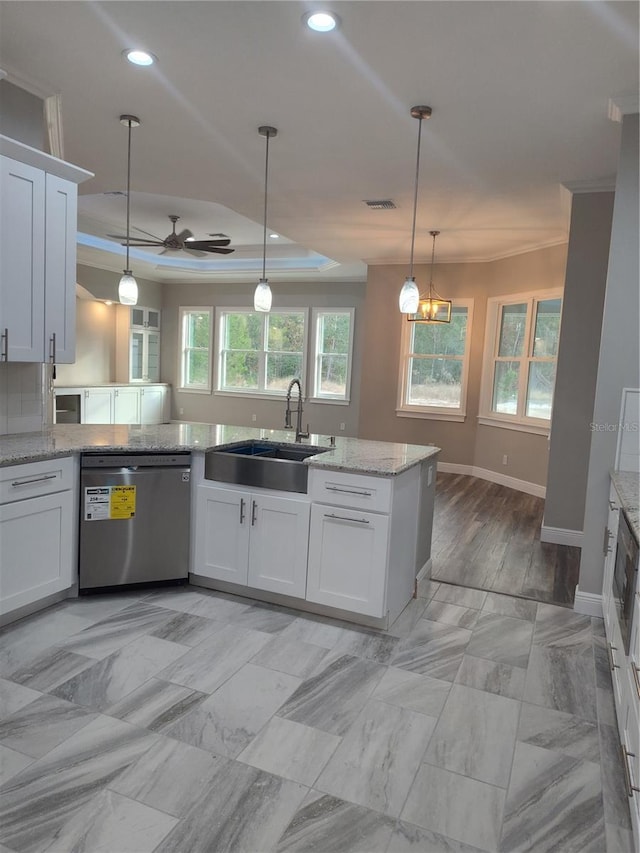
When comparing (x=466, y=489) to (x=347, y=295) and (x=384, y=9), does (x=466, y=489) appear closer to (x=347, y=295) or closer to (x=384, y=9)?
(x=347, y=295)

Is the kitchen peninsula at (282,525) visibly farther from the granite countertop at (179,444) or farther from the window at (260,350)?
the window at (260,350)

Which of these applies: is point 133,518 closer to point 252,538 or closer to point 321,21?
point 252,538

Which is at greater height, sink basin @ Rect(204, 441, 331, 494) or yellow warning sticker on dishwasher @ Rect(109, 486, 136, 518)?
sink basin @ Rect(204, 441, 331, 494)

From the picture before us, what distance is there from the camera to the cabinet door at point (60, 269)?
3229mm

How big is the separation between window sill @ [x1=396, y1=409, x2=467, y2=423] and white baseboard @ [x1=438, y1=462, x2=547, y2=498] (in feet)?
2.02

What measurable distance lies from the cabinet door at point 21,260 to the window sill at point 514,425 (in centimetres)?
530

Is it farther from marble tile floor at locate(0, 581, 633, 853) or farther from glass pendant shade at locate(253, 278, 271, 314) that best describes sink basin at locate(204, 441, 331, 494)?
glass pendant shade at locate(253, 278, 271, 314)

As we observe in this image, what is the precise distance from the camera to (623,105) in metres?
3.04

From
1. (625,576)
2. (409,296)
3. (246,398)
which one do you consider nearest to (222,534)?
(409,296)

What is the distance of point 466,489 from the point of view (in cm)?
685

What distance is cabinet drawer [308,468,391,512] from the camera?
301cm

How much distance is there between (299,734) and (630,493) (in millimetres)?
1789

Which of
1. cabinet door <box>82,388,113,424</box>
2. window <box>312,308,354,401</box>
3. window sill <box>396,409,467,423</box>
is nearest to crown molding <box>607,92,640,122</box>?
window sill <box>396,409,467,423</box>

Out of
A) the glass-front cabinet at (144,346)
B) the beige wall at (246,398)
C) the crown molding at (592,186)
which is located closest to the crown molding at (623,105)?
the crown molding at (592,186)
